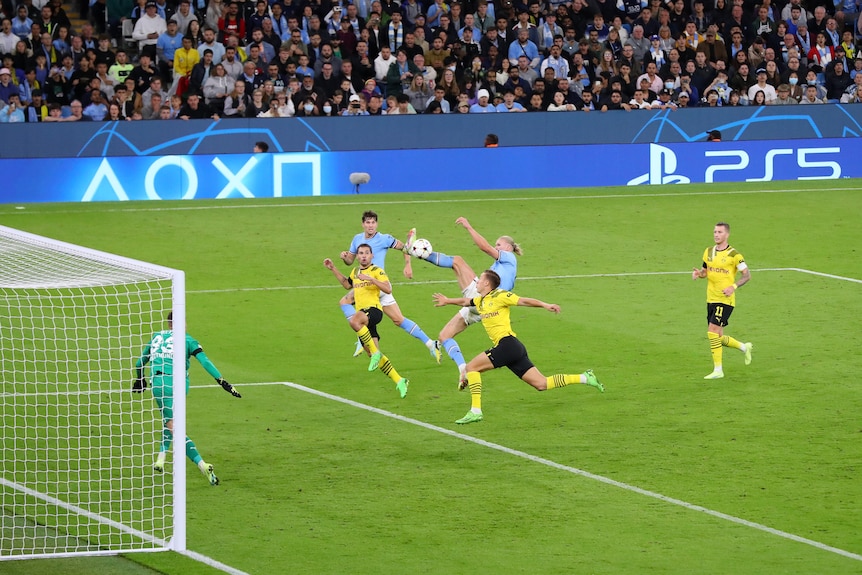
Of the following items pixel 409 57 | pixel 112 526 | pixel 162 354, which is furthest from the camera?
pixel 409 57

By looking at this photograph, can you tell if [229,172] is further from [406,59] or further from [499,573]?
[499,573]

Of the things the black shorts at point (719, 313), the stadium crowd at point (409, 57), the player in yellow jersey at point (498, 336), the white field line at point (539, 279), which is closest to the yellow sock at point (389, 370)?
the player in yellow jersey at point (498, 336)

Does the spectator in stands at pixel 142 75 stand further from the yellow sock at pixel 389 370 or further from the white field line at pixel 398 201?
the yellow sock at pixel 389 370

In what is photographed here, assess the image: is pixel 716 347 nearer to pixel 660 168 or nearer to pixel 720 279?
pixel 720 279

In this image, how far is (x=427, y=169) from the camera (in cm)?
3134

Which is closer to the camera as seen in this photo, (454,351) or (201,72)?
(454,351)

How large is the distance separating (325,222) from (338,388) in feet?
36.6

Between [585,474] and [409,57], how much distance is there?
848 inches

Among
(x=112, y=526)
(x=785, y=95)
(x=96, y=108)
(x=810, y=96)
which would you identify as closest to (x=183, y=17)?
(x=96, y=108)

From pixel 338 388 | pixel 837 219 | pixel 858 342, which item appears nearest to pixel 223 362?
pixel 338 388

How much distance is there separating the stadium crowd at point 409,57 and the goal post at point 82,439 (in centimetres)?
1274

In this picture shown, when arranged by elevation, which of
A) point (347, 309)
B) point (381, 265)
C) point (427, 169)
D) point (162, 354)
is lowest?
point (162, 354)

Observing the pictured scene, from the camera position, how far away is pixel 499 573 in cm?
1102

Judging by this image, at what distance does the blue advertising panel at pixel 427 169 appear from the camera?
29.6 m
